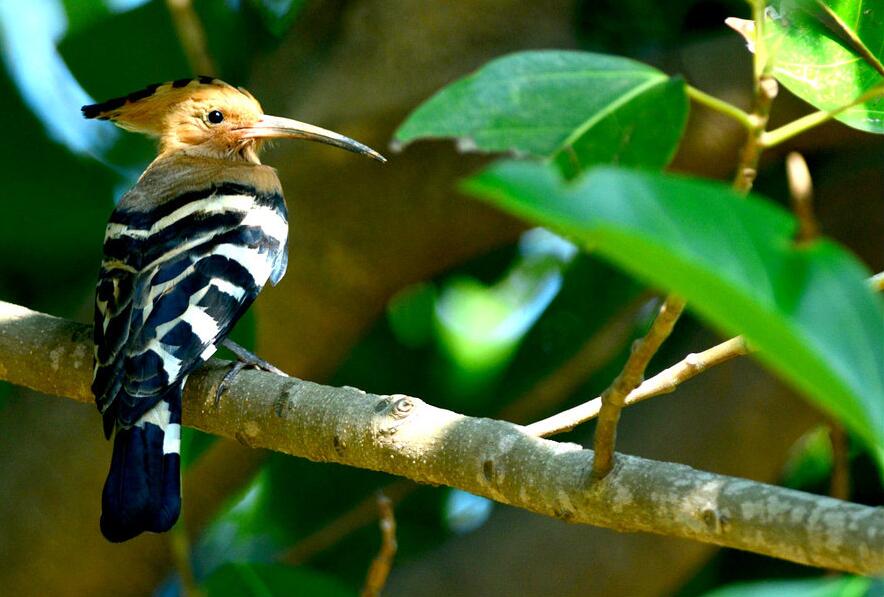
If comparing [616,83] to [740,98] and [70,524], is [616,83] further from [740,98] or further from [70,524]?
[70,524]

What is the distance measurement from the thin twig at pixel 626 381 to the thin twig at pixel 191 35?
2.15m

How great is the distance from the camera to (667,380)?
1.42m

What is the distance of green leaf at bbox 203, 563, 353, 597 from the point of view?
2328mm

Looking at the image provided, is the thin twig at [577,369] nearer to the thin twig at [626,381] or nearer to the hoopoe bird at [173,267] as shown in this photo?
the hoopoe bird at [173,267]

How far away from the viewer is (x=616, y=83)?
4.25 feet

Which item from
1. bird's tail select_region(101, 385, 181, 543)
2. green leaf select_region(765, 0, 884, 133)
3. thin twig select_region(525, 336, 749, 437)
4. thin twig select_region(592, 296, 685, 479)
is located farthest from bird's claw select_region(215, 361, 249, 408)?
green leaf select_region(765, 0, 884, 133)

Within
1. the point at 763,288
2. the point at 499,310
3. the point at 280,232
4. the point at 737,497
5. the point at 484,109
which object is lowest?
the point at 499,310

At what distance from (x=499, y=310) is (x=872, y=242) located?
122 cm

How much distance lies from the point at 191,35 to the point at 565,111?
6.90ft

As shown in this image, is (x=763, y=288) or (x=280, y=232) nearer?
(x=763, y=288)

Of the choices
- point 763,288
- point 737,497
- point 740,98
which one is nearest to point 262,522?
point 740,98

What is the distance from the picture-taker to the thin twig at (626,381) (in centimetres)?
117

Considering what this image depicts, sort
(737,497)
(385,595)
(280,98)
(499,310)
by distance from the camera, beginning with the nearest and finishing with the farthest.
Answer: (737,497)
(385,595)
(280,98)
(499,310)

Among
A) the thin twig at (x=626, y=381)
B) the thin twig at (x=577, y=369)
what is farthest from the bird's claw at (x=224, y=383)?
the thin twig at (x=577, y=369)
